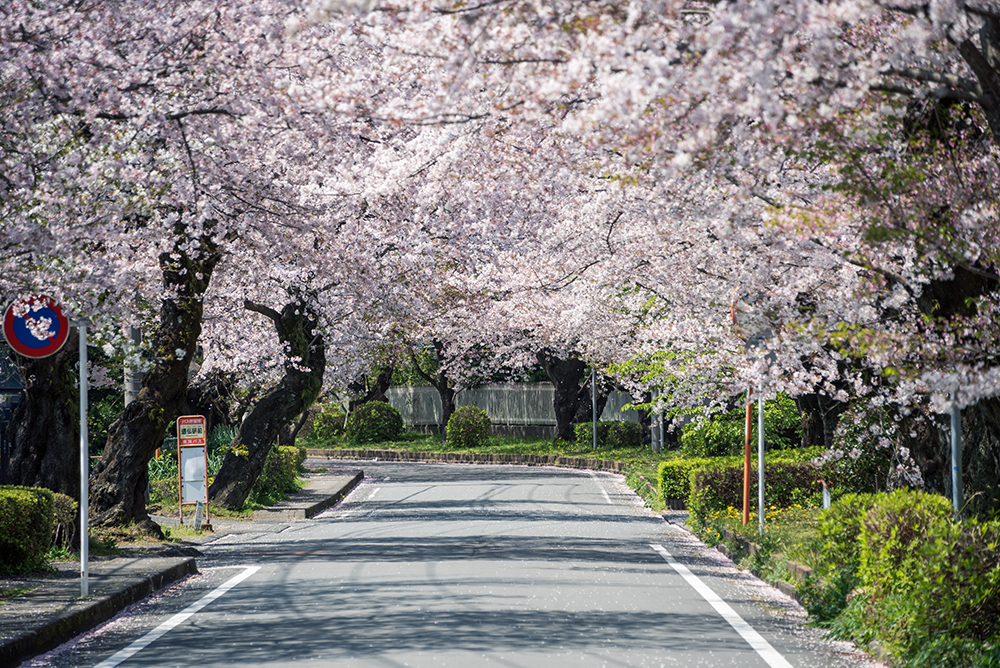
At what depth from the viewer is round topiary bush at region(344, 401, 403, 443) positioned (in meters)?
51.5

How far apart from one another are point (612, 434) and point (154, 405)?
2842 centimetres

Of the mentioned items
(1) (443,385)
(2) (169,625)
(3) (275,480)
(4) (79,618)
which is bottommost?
(2) (169,625)

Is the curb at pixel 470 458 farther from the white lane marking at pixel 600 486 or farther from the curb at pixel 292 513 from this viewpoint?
the curb at pixel 292 513

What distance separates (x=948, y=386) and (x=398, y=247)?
14.2 metres

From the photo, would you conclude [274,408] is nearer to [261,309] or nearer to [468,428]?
[261,309]

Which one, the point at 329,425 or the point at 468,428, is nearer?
the point at 468,428

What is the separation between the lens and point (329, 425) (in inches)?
2076

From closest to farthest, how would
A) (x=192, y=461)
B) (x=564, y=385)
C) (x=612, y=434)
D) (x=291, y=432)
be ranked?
(x=192, y=461), (x=291, y=432), (x=612, y=434), (x=564, y=385)

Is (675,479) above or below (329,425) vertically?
below

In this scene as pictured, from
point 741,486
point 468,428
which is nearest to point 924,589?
point 741,486

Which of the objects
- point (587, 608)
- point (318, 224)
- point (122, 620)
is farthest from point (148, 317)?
point (587, 608)

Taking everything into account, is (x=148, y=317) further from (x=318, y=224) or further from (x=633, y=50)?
(x=633, y=50)

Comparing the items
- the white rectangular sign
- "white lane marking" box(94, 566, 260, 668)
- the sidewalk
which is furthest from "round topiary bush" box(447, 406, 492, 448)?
"white lane marking" box(94, 566, 260, 668)

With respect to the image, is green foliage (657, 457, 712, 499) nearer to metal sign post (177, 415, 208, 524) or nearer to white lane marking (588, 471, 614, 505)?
white lane marking (588, 471, 614, 505)
